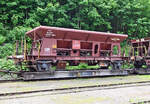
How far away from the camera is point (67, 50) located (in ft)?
35.0

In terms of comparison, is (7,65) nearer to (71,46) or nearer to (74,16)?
(71,46)

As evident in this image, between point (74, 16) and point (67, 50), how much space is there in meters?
13.7

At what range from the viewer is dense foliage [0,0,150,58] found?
1920 cm

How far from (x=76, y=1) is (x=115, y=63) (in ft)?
42.6

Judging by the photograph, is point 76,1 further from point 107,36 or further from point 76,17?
point 107,36

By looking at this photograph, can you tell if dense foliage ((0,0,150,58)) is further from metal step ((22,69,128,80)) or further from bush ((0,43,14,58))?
metal step ((22,69,128,80))

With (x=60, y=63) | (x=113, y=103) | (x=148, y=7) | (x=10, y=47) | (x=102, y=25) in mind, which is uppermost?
(x=148, y=7)

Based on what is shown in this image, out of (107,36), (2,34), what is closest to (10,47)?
(2,34)

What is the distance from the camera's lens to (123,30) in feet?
81.3

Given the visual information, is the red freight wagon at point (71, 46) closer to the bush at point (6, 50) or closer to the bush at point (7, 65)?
the bush at point (7, 65)

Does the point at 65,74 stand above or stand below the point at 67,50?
below

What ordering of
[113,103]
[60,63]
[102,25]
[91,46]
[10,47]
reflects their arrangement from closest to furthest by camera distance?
1. [113,103]
2. [60,63]
3. [91,46]
4. [10,47]
5. [102,25]

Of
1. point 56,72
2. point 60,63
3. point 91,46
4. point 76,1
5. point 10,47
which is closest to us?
point 56,72

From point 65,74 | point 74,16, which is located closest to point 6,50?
point 65,74
